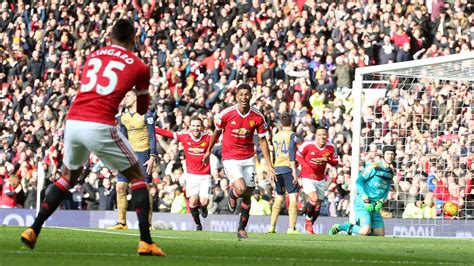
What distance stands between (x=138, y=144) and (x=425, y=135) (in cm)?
657

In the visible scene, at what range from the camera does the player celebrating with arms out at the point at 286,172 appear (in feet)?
71.3

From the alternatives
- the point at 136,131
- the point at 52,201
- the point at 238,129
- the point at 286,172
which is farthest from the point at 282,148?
the point at 52,201

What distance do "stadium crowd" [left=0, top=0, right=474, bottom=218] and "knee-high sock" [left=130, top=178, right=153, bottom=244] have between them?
41.1ft

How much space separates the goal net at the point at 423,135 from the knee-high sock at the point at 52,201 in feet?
36.4

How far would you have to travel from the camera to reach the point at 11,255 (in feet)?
34.8

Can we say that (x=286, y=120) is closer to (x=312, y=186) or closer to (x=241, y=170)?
(x=312, y=186)

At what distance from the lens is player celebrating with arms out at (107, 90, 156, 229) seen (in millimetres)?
19297

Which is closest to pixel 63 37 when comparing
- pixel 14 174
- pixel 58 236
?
pixel 14 174

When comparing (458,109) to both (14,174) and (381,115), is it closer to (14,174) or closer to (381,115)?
(381,115)

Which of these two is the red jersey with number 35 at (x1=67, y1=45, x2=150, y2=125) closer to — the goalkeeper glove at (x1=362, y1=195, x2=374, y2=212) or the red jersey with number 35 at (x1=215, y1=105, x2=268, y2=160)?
the red jersey with number 35 at (x1=215, y1=105, x2=268, y2=160)

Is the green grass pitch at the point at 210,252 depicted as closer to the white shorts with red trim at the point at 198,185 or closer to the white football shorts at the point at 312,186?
the white football shorts at the point at 312,186

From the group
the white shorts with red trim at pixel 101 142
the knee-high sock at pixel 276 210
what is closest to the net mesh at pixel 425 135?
the knee-high sock at pixel 276 210

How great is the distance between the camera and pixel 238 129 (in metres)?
18.0

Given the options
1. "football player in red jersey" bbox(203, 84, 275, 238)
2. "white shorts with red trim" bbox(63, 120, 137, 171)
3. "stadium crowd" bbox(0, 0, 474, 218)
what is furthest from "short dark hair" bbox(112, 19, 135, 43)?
"stadium crowd" bbox(0, 0, 474, 218)
